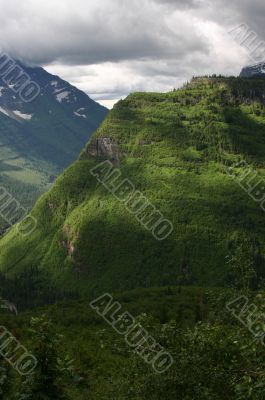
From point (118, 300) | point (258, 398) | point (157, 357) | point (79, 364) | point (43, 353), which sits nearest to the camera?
point (258, 398)

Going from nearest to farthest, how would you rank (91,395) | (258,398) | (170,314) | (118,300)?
(258,398)
(91,395)
(170,314)
(118,300)

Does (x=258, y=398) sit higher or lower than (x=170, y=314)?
higher

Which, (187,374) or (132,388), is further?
(132,388)

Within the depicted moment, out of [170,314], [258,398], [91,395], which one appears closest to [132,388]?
[258,398]

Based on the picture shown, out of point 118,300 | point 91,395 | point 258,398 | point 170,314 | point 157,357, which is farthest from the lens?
point 118,300

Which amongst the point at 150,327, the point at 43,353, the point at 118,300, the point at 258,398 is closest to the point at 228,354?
the point at 150,327

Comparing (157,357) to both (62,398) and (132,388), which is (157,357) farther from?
(62,398)

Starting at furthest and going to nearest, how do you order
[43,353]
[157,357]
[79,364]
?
[79,364]
[43,353]
[157,357]

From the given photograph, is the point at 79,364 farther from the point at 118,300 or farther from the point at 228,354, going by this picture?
the point at 118,300

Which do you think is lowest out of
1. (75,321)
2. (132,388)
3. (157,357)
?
(75,321)
